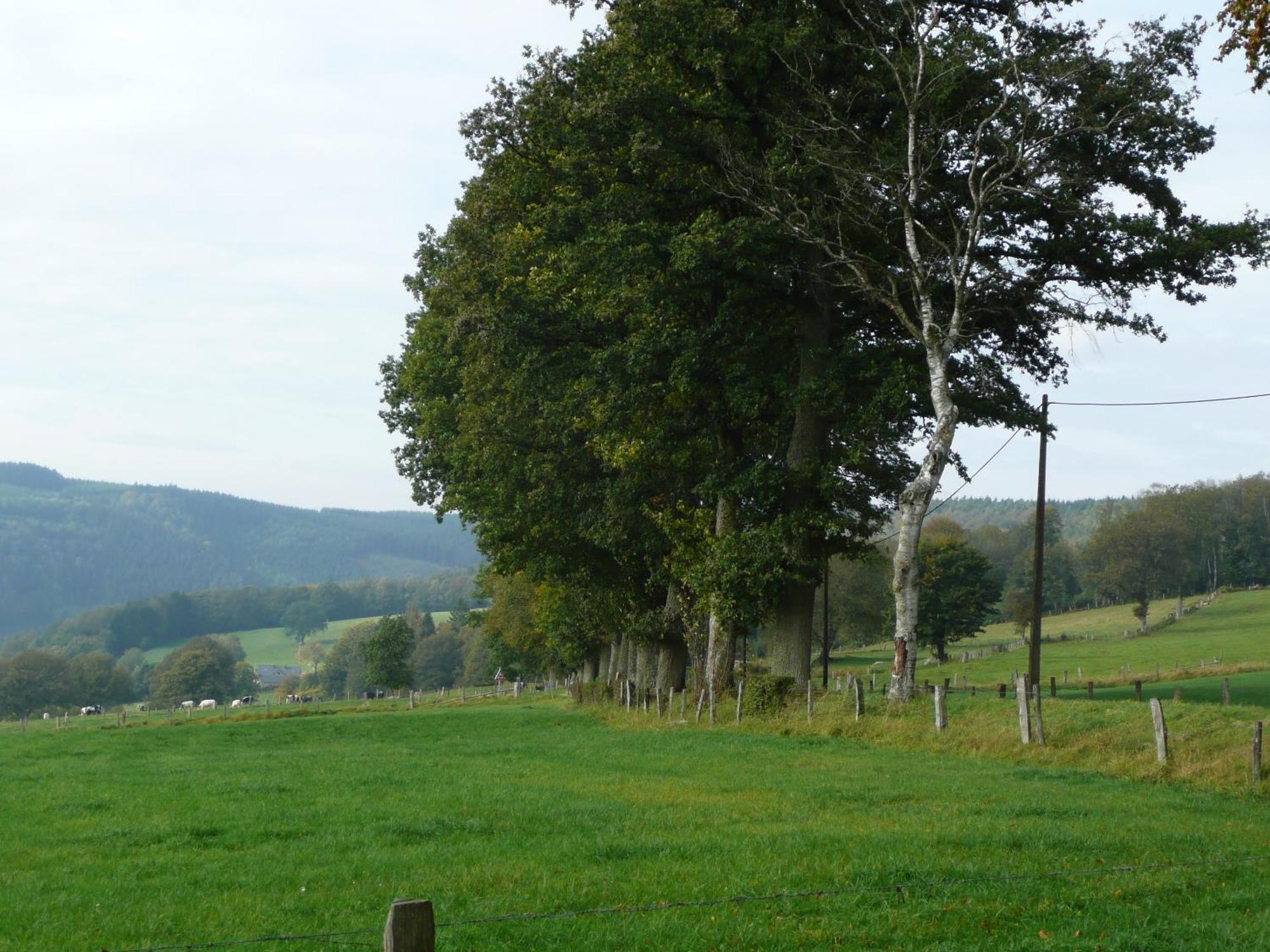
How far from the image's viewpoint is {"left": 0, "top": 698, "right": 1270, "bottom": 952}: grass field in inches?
396

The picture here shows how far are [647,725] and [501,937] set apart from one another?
99.4 feet

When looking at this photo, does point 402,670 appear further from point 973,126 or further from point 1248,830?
point 1248,830

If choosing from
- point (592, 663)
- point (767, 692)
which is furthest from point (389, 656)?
point (767, 692)

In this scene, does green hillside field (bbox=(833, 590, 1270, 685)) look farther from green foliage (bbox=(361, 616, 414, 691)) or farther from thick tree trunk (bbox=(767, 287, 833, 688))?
green foliage (bbox=(361, 616, 414, 691))

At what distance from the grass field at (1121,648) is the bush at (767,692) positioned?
82.1 feet

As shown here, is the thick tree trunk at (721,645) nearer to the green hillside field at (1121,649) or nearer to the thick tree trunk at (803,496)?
the thick tree trunk at (803,496)

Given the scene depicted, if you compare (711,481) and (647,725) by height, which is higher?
(711,481)

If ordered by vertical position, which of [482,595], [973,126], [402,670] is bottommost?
[402,670]

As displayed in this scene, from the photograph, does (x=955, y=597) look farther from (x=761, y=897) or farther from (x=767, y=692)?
(x=761, y=897)

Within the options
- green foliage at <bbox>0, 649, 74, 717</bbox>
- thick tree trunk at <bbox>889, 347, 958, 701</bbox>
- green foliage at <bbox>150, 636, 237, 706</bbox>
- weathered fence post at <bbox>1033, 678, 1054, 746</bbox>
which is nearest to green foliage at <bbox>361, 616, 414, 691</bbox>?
green foliage at <bbox>150, 636, 237, 706</bbox>

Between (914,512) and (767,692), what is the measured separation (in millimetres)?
7727

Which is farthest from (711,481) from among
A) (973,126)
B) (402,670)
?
(402,670)

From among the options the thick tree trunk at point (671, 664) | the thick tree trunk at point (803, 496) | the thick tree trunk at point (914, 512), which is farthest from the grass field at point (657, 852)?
the thick tree trunk at point (671, 664)

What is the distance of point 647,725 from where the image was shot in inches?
1561
